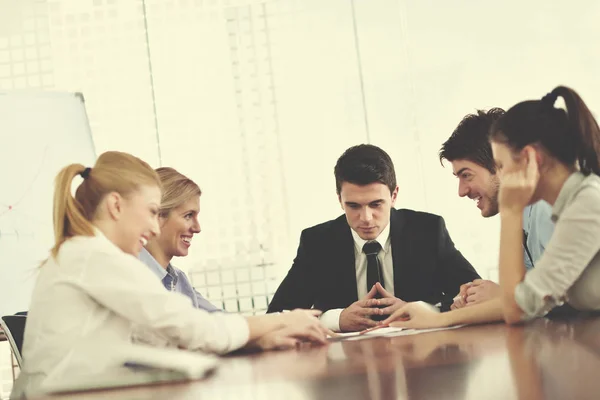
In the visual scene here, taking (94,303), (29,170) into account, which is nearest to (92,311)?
(94,303)

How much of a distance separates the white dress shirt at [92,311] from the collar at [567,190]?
873 mm

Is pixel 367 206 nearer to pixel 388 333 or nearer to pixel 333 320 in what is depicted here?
pixel 333 320

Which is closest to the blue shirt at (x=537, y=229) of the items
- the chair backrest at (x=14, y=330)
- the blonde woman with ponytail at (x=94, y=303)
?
the blonde woman with ponytail at (x=94, y=303)

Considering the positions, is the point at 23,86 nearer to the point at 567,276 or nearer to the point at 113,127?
the point at 113,127

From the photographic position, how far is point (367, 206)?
2762mm

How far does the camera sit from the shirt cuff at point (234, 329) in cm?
160

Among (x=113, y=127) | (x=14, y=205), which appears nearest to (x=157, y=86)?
(x=113, y=127)

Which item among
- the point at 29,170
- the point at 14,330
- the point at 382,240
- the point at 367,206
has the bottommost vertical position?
the point at 14,330

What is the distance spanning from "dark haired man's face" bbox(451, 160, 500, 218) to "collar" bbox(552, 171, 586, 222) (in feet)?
3.19

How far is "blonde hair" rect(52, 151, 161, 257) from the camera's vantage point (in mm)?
1469

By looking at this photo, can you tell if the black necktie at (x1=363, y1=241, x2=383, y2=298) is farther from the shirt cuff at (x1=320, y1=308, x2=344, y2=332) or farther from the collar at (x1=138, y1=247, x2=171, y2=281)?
the collar at (x1=138, y1=247, x2=171, y2=281)

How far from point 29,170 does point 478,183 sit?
2303 mm

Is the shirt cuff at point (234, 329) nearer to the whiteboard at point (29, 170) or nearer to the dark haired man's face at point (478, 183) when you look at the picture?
the dark haired man's face at point (478, 183)

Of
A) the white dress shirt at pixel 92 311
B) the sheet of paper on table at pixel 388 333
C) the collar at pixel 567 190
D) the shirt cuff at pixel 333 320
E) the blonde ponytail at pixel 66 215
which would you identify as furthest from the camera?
the shirt cuff at pixel 333 320
